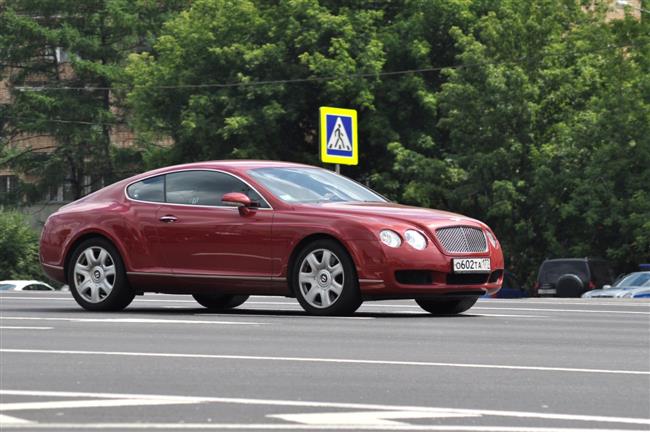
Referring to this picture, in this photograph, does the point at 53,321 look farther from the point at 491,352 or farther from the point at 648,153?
the point at 648,153

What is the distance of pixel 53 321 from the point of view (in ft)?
51.3

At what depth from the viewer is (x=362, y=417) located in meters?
8.18

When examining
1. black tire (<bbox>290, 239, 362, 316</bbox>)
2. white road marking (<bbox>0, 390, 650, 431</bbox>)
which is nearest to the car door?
black tire (<bbox>290, 239, 362, 316</bbox>)

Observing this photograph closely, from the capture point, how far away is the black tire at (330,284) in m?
16.2

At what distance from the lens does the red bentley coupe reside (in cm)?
1617

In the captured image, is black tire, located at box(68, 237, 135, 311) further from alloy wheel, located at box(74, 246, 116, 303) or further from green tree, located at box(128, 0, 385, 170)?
green tree, located at box(128, 0, 385, 170)

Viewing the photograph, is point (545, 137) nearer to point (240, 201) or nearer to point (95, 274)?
point (95, 274)

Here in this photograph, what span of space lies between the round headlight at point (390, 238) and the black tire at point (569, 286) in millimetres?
26683

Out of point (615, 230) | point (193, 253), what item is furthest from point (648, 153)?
point (193, 253)

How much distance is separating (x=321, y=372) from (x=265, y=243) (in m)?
6.20

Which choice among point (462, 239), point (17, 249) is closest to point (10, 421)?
point (462, 239)

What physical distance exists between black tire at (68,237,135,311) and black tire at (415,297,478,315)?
111 inches

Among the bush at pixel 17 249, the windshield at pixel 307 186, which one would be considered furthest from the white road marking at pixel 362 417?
the bush at pixel 17 249

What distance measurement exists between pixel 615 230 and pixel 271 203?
3419cm
